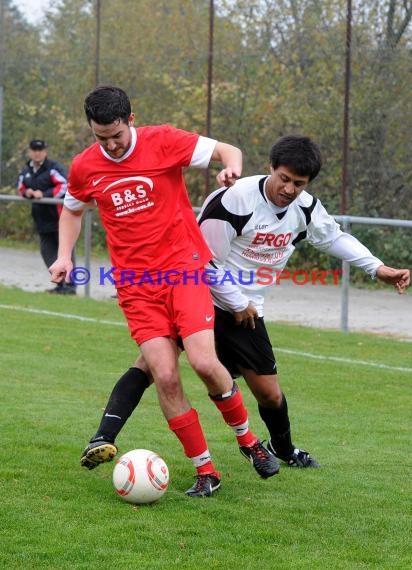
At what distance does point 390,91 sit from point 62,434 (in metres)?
9.33

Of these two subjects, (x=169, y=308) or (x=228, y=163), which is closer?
(x=228, y=163)

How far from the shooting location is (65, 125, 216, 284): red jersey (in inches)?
229

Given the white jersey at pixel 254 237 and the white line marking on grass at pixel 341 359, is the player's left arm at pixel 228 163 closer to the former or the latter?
the white jersey at pixel 254 237

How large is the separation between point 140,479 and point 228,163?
1.53 meters

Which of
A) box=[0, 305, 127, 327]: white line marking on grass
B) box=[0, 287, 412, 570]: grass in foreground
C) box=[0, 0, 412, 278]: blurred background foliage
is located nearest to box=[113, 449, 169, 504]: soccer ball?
box=[0, 287, 412, 570]: grass in foreground

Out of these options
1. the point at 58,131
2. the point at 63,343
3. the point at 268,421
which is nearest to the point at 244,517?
the point at 268,421

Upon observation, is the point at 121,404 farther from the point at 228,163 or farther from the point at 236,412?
the point at 228,163

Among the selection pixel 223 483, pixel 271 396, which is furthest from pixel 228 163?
pixel 223 483

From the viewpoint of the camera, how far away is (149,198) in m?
5.83

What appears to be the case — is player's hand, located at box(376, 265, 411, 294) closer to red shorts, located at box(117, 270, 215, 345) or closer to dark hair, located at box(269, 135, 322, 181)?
dark hair, located at box(269, 135, 322, 181)

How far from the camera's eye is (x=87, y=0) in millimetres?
21641

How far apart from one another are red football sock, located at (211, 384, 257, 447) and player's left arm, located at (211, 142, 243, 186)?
111cm

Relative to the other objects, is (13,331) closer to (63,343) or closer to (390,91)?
(63,343)

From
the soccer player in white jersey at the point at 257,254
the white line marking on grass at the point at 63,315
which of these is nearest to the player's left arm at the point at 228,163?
the soccer player in white jersey at the point at 257,254
